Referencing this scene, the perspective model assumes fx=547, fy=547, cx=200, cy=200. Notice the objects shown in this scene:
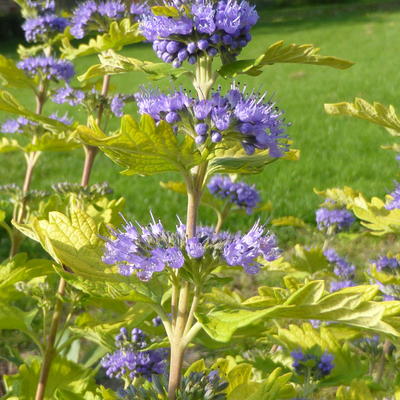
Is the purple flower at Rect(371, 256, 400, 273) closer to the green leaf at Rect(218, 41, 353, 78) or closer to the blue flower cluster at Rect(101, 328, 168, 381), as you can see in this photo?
the blue flower cluster at Rect(101, 328, 168, 381)

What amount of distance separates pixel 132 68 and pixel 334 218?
9.26ft

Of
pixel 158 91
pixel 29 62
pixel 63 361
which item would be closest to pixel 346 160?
pixel 29 62

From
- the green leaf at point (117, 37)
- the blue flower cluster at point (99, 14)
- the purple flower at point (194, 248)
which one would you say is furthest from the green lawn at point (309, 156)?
the blue flower cluster at point (99, 14)

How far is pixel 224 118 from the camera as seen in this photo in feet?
4.33

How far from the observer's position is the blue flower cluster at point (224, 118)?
1329 millimetres

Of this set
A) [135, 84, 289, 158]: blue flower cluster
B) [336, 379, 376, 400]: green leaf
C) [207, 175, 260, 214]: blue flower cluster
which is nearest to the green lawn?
[135, 84, 289, 158]: blue flower cluster

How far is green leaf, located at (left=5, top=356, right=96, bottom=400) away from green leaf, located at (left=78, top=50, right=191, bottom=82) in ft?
4.69

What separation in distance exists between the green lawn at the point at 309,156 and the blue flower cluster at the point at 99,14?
71cm

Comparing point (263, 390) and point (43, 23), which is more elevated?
point (43, 23)

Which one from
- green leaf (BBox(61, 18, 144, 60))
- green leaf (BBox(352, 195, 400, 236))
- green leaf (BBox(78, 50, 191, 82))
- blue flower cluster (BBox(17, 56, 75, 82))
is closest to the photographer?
green leaf (BBox(78, 50, 191, 82))

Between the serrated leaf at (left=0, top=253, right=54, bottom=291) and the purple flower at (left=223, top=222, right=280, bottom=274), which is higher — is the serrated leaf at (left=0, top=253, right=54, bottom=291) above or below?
below

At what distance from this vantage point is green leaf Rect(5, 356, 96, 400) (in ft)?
7.80

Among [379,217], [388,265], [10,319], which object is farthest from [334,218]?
[10,319]

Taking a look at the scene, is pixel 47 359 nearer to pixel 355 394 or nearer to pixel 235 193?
pixel 355 394
